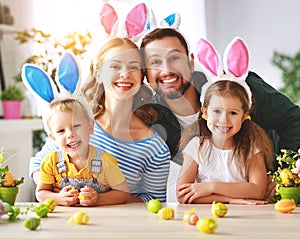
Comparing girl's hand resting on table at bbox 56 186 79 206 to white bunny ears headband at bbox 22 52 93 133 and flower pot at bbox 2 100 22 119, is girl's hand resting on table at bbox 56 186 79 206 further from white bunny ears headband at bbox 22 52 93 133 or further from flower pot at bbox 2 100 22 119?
flower pot at bbox 2 100 22 119

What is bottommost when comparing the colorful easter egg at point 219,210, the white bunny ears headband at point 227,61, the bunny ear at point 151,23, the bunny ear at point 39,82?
the colorful easter egg at point 219,210

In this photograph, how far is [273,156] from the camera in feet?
5.03

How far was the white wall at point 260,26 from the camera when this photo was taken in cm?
351

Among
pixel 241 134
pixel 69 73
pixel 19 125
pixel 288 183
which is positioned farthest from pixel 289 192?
pixel 19 125

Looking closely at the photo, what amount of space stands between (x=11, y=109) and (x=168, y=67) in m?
1.70

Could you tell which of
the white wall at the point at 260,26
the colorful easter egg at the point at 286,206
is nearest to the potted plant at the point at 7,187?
the colorful easter egg at the point at 286,206

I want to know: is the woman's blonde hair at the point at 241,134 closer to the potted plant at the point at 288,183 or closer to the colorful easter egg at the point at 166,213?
the potted plant at the point at 288,183

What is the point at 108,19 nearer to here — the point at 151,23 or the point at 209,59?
the point at 151,23

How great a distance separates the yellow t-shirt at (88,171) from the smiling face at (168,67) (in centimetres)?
22

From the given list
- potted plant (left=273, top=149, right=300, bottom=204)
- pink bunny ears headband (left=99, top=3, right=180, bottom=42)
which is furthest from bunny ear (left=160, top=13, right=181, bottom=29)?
potted plant (left=273, top=149, right=300, bottom=204)

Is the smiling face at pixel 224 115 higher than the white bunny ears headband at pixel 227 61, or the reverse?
the white bunny ears headband at pixel 227 61

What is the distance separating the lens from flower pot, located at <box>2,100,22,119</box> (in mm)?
2943

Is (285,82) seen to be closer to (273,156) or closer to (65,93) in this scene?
(273,156)

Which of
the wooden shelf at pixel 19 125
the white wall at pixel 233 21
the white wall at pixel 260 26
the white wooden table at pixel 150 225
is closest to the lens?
the white wooden table at pixel 150 225
